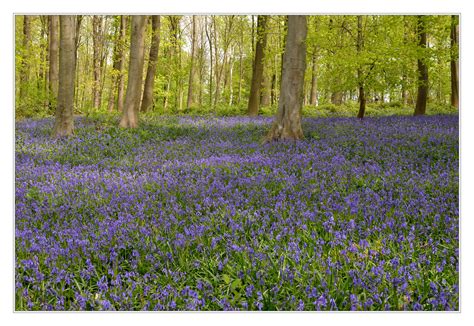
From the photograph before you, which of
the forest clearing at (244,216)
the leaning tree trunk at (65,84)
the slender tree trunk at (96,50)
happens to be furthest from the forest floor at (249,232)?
the slender tree trunk at (96,50)

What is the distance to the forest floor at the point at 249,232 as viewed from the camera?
3.06 metres

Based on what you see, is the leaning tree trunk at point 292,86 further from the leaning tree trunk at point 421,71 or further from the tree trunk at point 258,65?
the tree trunk at point 258,65

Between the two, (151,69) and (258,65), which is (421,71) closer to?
(258,65)

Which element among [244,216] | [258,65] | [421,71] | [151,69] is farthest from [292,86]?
[151,69]

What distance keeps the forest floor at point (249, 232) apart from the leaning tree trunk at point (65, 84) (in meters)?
3.18

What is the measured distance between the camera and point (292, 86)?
9.45m

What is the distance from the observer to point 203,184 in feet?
19.4

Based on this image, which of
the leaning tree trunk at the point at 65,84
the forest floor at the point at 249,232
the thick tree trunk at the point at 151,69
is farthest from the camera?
the thick tree trunk at the point at 151,69

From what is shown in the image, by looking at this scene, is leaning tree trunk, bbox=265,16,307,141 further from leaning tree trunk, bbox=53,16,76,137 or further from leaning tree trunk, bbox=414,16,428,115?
leaning tree trunk, bbox=53,16,76,137

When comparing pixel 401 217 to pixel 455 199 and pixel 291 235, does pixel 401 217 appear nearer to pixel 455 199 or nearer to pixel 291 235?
pixel 455 199

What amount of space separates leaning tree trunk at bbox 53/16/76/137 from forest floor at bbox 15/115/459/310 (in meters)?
3.18

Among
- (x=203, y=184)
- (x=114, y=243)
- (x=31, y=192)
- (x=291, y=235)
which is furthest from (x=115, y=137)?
(x=291, y=235)
